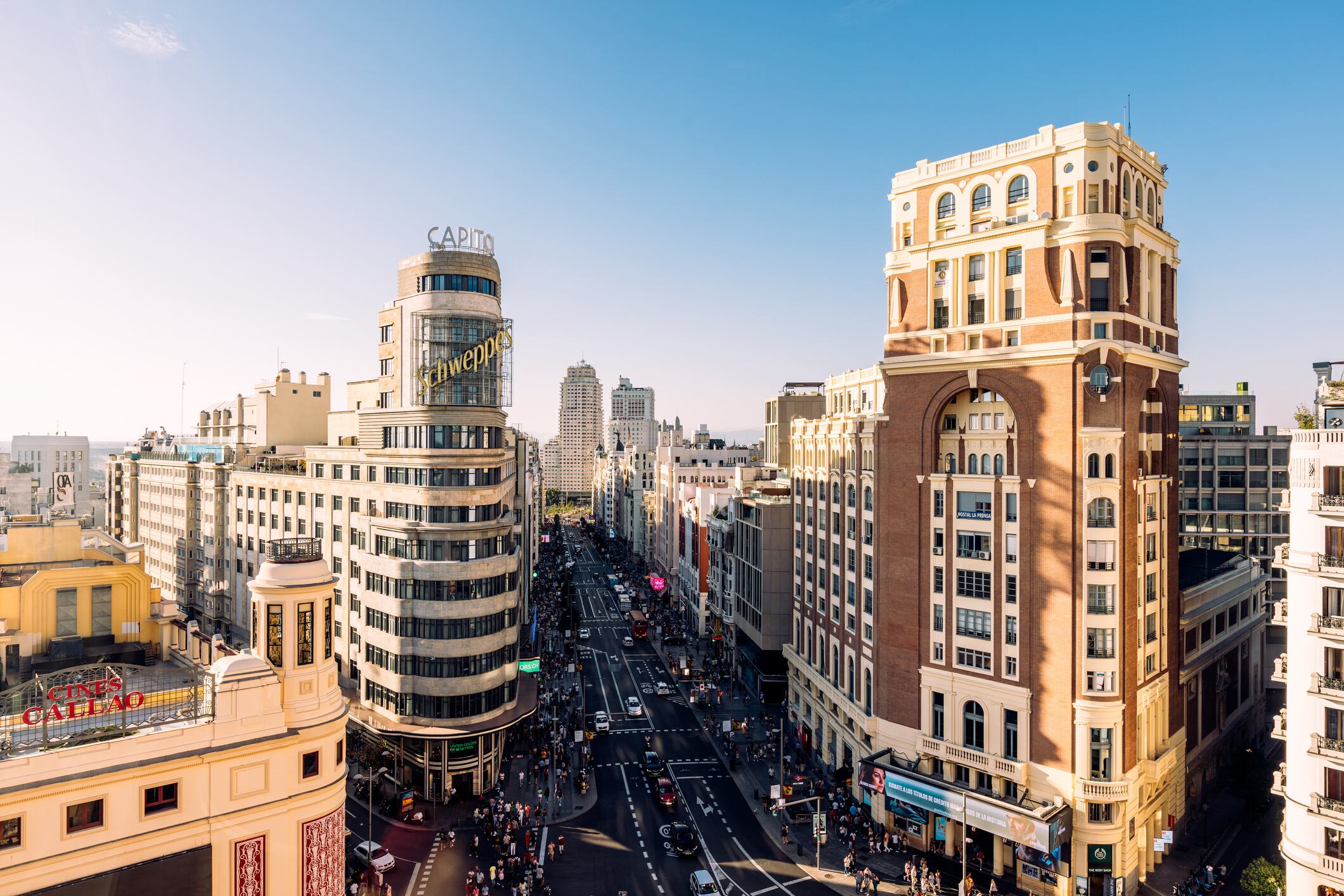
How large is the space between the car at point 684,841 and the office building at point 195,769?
2593 cm

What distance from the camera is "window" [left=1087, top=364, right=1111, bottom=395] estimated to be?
165 feet

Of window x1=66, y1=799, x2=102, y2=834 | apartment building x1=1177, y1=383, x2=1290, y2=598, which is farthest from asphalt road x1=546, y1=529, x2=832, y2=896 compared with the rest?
apartment building x1=1177, y1=383, x2=1290, y2=598

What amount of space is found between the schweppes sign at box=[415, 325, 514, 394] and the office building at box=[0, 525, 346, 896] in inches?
1058

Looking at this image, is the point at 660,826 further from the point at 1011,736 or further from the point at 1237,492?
the point at 1237,492

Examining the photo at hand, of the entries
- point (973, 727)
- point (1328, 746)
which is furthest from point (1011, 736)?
A: point (1328, 746)

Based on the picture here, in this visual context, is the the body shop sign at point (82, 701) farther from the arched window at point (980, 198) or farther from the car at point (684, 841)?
the arched window at point (980, 198)

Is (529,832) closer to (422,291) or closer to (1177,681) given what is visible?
(422,291)

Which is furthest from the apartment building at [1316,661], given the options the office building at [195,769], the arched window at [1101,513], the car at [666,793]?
the office building at [195,769]

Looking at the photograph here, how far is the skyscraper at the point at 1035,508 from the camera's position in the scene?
1950 inches

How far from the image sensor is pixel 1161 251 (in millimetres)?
55688

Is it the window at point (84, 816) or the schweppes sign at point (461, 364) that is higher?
the schweppes sign at point (461, 364)

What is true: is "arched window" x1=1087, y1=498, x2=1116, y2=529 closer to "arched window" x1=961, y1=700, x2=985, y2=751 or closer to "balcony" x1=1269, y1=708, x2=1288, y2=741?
"balcony" x1=1269, y1=708, x2=1288, y2=741

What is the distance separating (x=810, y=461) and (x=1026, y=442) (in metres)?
25.9

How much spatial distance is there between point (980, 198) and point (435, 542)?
48581 mm
